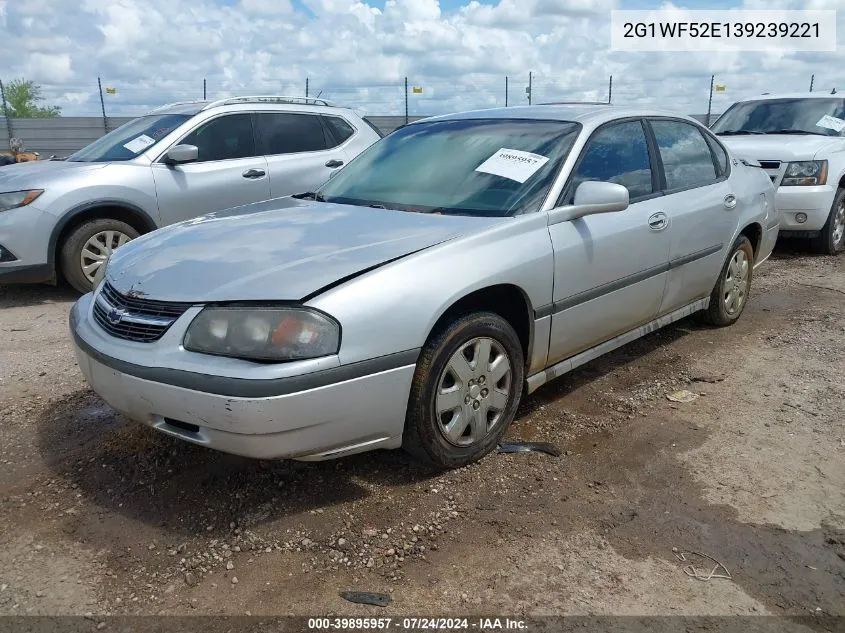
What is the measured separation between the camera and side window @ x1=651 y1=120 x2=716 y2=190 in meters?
4.27

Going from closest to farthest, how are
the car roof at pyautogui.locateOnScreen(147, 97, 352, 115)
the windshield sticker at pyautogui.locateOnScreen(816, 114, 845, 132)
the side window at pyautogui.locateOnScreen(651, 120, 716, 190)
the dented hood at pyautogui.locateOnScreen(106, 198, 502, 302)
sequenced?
the dented hood at pyautogui.locateOnScreen(106, 198, 502, 302), the side window at pyautogui.locateOnScreen(651, 120, 716, 190), the car roof at pyautogui.locateOnScreen(147, 97, 352, 115), the windshield sticker at pyautogui.locateOnScreen(816, 114, 845, 132)

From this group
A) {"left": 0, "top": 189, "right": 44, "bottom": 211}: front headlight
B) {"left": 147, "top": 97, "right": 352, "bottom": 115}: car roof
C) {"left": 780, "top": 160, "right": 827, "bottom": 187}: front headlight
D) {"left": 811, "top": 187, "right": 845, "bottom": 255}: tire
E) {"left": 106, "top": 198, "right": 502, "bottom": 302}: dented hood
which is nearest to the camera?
{"left": 106, "top": 198, "right": 502, "bottom": 302}: dented hood

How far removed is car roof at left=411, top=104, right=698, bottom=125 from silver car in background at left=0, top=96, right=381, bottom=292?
294 centimetres

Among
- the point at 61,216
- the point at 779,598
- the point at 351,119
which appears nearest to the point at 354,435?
the point at 779,598

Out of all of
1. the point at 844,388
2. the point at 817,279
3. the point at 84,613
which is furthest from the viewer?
the point at 817,279

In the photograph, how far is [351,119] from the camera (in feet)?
25.4

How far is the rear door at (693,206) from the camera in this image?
4.17 metres

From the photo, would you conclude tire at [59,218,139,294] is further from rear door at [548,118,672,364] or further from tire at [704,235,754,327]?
tire at [704,235,754,327]

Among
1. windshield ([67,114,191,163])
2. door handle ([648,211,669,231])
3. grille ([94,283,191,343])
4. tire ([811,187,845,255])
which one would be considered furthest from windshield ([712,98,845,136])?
grille ([94,283,191,343])

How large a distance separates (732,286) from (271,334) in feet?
12.5

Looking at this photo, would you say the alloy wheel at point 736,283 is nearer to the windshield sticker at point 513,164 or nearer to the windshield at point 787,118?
the windshield sticker at point 513,164

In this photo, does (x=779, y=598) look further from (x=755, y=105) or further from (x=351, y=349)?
(x=755, y=105)

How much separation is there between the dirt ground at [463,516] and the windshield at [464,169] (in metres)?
1.17

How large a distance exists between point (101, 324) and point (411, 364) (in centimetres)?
132
